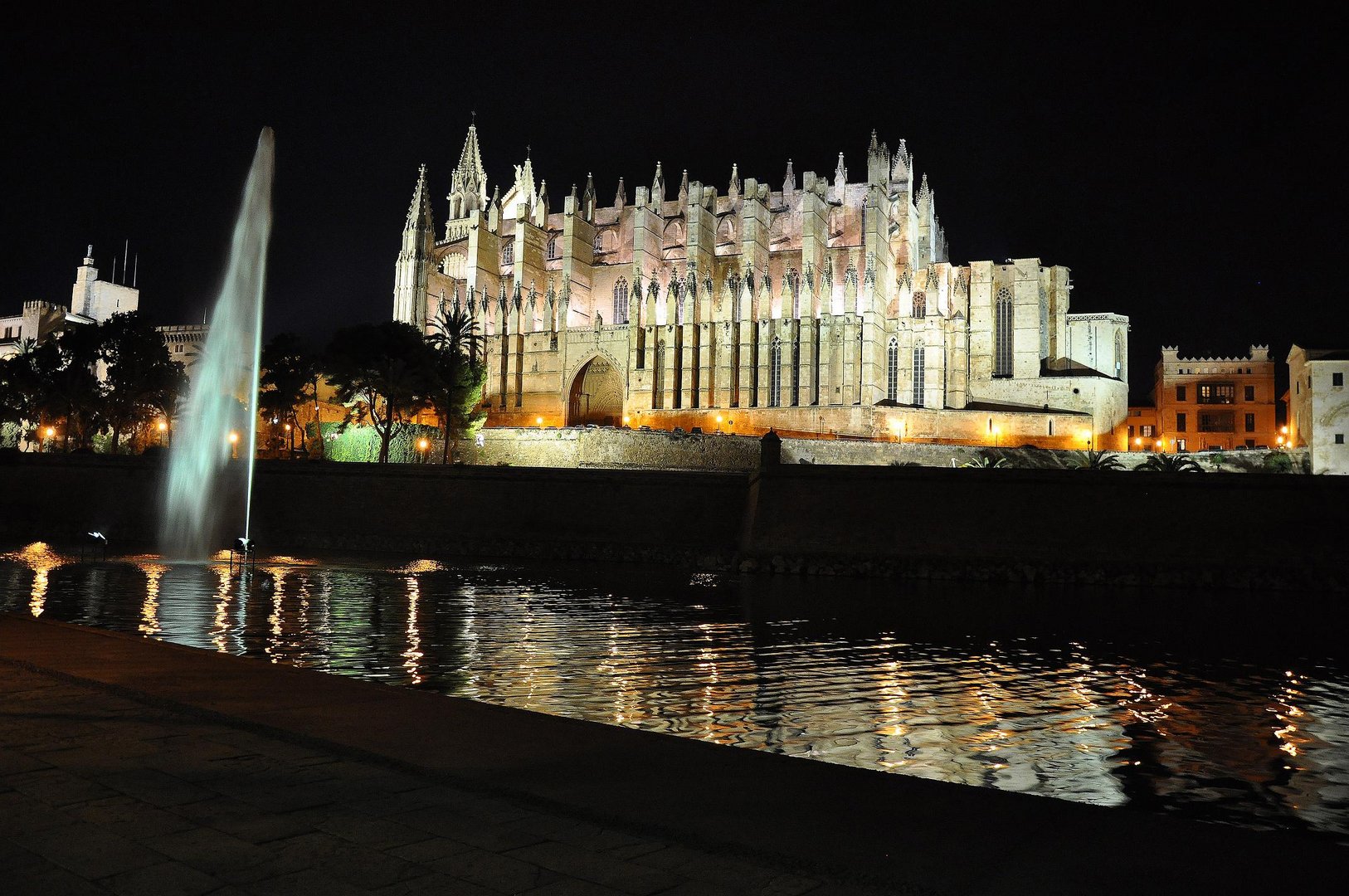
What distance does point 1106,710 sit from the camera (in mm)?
11633

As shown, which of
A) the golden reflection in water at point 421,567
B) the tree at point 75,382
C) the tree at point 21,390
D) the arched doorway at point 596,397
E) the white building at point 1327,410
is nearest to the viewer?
the golden reflection in water at point 421,567

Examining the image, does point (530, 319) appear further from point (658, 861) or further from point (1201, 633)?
point (658, 861)

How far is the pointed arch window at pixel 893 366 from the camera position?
6756cm

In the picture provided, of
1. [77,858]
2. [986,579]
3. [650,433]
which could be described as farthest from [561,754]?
[650,433]

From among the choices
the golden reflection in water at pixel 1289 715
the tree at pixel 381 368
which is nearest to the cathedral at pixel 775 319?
the tree at pixel 381 368

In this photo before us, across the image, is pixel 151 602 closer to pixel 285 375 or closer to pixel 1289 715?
pixel 1289 715

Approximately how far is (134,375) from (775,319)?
3883 centimetres

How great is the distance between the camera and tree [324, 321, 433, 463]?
5728cm

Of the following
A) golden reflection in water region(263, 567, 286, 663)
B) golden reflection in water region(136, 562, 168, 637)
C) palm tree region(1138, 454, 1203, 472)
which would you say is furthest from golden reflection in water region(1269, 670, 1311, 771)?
palm tree region(1138, 454, 1203, 472)

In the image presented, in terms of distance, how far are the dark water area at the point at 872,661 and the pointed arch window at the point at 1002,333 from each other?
44.7m

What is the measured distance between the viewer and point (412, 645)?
15.0 metres

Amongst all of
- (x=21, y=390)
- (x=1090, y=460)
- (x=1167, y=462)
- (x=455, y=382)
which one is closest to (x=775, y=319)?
(x=455, y=382)

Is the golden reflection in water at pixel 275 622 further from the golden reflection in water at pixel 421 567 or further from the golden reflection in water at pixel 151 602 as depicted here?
the golden reflection in water at pixel 421 567

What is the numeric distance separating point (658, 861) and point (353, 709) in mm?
3683
